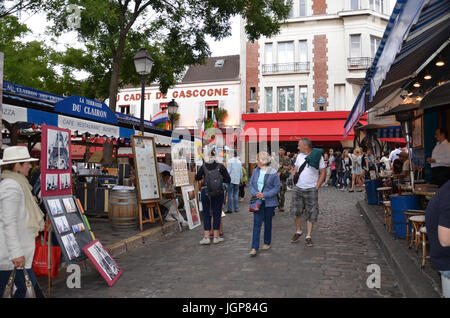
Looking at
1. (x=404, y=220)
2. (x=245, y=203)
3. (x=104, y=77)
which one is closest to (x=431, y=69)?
(x=404, y=220)

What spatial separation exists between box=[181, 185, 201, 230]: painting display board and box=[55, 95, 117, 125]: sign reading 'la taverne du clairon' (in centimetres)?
231

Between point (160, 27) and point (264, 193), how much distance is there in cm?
816

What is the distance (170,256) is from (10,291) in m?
2.92

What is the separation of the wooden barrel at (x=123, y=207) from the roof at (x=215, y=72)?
20.6m

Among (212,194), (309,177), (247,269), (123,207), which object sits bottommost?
(247,269)

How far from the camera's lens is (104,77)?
13555mm

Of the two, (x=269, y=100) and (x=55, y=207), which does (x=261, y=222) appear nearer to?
(x=55, y=207)

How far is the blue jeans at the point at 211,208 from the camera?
639 cm

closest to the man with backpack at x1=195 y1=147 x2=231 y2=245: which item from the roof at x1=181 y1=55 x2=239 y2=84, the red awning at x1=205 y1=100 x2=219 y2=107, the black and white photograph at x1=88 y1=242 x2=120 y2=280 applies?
the black and white photograph at x1=88 y1=242 x2=120 y2=280

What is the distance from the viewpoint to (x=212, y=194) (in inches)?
249

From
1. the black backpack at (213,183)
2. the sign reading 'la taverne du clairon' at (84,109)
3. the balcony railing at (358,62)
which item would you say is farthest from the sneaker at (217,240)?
the balcony railing at (358,62)

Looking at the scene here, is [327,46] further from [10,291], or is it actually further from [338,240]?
[10,291]

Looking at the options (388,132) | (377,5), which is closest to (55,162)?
(388,132)

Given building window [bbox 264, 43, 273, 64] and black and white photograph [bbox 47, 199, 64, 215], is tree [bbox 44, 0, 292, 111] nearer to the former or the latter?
black and white photograph [bbox 47, 199, 64, 215]
